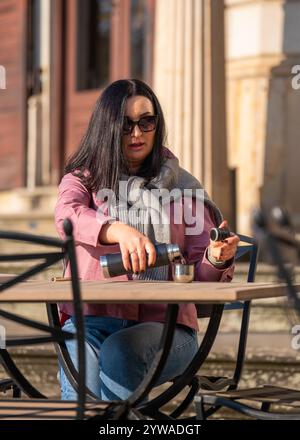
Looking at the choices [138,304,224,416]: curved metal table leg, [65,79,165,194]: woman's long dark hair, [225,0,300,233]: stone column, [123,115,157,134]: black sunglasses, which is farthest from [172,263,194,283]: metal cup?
[225,0,300,233]: stone column

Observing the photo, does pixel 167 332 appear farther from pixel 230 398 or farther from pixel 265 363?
pixel 265 363

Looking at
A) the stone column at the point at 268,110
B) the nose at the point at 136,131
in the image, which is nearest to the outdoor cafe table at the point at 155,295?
the nose at the point at 136,131

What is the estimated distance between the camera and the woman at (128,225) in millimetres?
2785

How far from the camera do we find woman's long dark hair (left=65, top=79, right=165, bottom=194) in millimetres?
3047

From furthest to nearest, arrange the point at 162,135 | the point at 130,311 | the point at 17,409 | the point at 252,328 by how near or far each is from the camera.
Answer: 1. the point at 252,328
2. the point at 162,135
3. the point at 130,311
4. the point at 17,409

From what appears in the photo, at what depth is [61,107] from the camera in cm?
934

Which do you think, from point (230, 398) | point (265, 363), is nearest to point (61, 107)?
point (265, 363)

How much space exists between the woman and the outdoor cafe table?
0.14 metres

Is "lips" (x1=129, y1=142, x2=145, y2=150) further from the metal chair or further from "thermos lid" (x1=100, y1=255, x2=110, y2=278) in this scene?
the metal chair

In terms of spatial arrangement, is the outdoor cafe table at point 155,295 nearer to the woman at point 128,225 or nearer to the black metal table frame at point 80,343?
the black metal table frame at point 80,343

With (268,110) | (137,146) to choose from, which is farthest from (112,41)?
(137,146)

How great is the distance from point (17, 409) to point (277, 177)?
5.60 metres

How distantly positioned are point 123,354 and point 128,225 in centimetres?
36

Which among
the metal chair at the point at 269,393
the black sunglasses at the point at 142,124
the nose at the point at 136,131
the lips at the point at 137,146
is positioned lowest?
the metal chair at the point at 269,393
